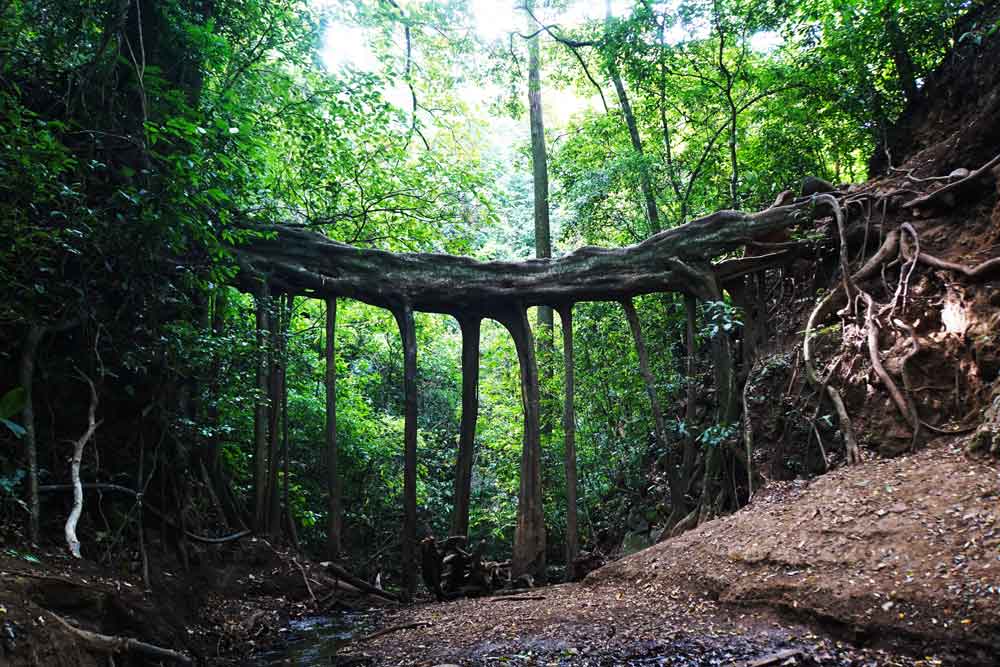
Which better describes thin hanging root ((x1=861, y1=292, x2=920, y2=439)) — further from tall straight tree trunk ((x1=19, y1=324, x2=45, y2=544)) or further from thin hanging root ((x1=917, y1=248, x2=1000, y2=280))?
tall straight tree trunk ((x1=19, y1=324, x2=45, y2=544))

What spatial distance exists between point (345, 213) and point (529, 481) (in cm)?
428

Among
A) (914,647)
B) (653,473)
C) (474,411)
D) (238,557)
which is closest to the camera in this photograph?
(914,647)

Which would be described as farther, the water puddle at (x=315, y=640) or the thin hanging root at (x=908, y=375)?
the thin hanging root at (x=908, y=375)

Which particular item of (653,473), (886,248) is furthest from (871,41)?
(653,473)

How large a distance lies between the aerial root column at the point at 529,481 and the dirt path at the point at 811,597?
2.13 m

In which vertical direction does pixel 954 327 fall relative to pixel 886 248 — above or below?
below

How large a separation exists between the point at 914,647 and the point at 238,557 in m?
5.75

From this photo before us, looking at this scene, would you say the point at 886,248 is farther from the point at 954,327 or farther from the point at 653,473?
the point at 653,473

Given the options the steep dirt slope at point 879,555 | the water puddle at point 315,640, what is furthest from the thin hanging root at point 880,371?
the water puddle at point 315,640

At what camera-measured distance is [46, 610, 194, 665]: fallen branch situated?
9.88ft

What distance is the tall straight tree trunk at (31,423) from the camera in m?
3.96

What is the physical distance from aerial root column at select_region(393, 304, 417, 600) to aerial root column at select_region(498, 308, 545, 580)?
4.09ft

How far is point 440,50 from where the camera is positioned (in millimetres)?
12500

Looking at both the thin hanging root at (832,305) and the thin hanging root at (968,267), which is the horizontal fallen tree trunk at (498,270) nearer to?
the thin hanging root at (832,305)
